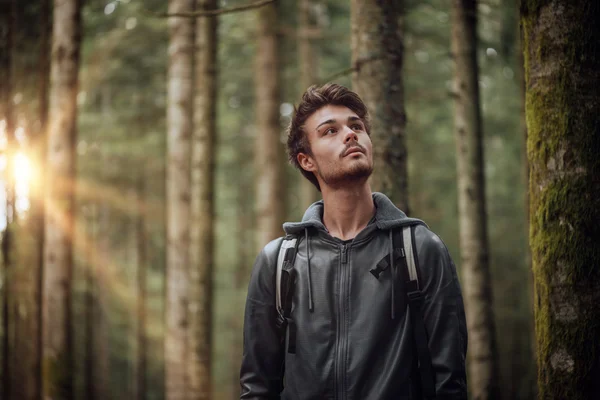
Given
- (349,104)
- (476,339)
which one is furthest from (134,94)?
A: (349,104)

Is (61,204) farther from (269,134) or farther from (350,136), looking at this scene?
(350,136)

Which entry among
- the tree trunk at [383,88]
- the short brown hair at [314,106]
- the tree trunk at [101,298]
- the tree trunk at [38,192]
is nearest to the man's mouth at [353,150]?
the short brown hair at [314,106]

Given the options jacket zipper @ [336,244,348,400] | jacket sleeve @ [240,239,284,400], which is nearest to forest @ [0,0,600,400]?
jacket zipper @ [336,244,348,400]

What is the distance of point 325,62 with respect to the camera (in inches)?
688

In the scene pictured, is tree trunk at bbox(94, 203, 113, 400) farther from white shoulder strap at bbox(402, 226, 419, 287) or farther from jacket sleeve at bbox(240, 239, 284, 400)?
white shoulder strap at bbox(402, 226, 419, 287)

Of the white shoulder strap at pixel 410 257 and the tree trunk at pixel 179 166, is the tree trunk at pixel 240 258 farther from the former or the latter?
the white shoulder strap at pixel 410 257

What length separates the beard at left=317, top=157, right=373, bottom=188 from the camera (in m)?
2.95

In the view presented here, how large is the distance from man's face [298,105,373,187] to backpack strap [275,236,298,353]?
509mm

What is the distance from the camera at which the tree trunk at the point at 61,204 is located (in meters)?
8.38

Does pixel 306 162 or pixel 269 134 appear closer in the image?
pixel 306 162

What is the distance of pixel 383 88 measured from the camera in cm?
441

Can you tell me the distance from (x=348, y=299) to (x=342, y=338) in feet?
0.68

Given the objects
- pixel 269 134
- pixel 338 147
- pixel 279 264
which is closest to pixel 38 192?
pixel 269 134

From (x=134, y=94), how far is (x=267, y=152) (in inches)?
343
